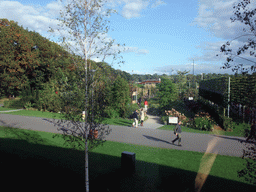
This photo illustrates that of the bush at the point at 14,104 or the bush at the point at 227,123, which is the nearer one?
the bush at the point at 227,123

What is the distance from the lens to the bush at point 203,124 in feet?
48.8

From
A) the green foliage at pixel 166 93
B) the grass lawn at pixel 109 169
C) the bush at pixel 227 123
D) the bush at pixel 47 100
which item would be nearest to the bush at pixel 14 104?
the bush at pixel 47 100

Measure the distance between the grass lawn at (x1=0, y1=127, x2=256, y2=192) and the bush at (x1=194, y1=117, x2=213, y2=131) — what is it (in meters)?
5.77

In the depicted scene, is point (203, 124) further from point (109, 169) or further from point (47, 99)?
point (47, 99)

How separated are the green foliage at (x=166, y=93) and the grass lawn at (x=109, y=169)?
10884 mm

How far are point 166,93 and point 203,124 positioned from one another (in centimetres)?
668

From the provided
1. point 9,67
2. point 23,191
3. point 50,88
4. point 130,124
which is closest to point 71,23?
point 23,191

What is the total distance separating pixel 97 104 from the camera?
5766 mm

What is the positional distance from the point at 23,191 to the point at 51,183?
2.67 feet

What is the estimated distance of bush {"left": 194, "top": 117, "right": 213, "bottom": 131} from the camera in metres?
14.9

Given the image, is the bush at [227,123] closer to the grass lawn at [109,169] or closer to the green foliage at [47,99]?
the grass lawn at [109,169]

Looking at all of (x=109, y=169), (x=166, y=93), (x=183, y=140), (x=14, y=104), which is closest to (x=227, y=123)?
(x=183, y=140)

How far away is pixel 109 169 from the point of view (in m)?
7.87

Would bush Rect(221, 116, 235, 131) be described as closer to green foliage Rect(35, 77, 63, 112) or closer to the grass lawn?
the grass lawn
